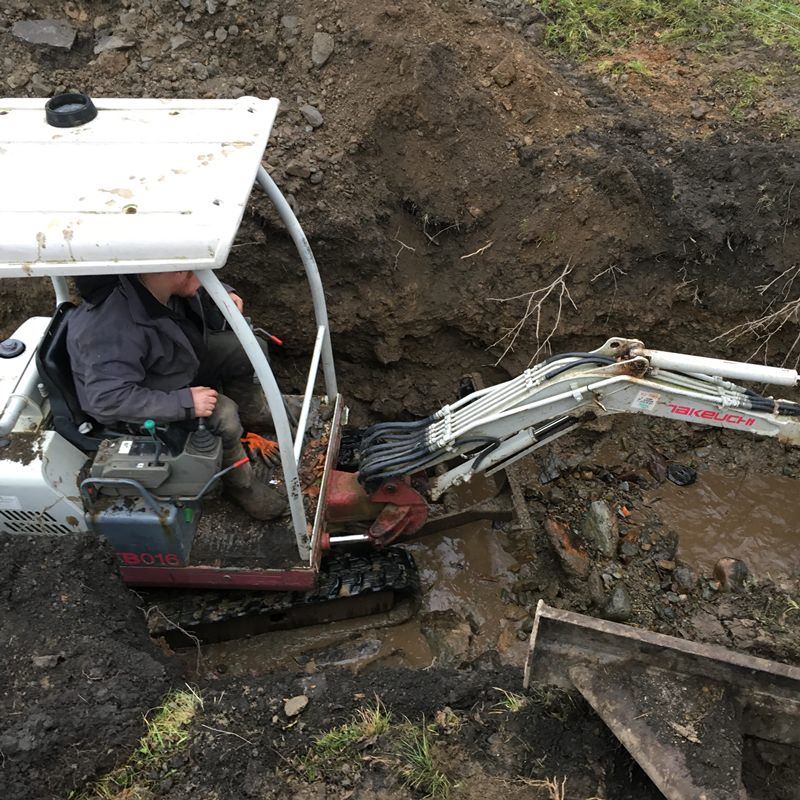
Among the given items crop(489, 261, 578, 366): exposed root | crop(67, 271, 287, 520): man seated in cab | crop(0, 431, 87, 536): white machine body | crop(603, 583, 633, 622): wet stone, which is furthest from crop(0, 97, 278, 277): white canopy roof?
crop(603, 583, 633, 622): wet stone

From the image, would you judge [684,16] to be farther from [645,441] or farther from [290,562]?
[290,562]

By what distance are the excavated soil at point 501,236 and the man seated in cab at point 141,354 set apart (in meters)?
1.73

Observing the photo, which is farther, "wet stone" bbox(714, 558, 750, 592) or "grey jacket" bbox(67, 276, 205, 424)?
"wet stone" bbox(714, 558, 750, 592)

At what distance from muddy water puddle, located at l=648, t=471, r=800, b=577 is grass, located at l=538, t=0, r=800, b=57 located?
3.80m

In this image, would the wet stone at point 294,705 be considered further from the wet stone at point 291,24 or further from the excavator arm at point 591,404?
the wet stone at point 291,24

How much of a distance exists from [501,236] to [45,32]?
3853mm

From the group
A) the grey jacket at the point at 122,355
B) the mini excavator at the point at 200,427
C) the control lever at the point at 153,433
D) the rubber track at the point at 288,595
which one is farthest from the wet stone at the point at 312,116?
the rubber track at the point at 288,595

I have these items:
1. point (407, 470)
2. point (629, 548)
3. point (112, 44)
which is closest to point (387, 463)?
point (407, 470)

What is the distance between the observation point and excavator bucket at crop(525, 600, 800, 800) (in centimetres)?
275

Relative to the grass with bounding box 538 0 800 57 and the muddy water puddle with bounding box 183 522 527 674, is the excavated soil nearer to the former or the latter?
the muddy water puddle with bounding box 183 522 527 674

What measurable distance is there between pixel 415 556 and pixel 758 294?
3168 millimetres

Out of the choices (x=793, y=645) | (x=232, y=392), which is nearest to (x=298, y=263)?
(x=232, y=392)

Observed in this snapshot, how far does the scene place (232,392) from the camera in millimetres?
4066

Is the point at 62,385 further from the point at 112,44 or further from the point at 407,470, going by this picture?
the point at 112,44
